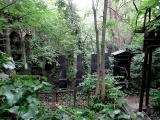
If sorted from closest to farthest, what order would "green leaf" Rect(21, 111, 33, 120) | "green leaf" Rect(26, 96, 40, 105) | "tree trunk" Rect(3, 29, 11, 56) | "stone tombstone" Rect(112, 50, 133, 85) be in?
"green leaf" Rect(21, 111, 33, 120)
"green leaf" Rect(26, 96, 40, 105)
"stone tombstone" Rect(112, 50, 133, 85)
"tree trunk" Rect(3, 29, 11, 56)

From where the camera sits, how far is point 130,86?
6.92 m

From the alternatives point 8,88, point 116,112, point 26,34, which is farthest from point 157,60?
point 26,34

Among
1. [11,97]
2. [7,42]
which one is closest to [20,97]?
[11,97]

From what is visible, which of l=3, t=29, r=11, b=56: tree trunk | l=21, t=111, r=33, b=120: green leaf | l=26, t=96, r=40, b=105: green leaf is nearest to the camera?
l=21, t=111, r=33, b=120: green leaf

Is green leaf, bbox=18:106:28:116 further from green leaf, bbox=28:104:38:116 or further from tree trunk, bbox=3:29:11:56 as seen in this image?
tree trunk, bbox=3:29:11:56

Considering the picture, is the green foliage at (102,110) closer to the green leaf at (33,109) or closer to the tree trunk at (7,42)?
the green leaf at (33,109)

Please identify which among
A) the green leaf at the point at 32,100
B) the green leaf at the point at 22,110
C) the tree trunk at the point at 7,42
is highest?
the tree trunk at the point at 7,42

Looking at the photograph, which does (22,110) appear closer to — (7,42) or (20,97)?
(20,97)

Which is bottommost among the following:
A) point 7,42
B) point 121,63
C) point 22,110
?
point 121,63

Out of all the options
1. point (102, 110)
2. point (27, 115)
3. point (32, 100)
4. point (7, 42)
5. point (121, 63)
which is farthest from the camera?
point (7, 42)

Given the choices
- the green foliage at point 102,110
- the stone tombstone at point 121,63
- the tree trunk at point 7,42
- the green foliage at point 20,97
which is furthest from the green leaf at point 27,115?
the tree trunk at point 7,42

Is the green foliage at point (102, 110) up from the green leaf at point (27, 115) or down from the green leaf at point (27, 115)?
down

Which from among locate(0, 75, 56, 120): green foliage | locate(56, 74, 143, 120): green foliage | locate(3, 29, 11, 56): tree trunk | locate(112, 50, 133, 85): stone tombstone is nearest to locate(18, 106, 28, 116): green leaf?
locate(0, 75, 56, 120): green foliage

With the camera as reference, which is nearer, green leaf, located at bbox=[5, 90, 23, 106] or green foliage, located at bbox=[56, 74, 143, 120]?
green leaf, located at bbox=[5, 90, 23, 106]
